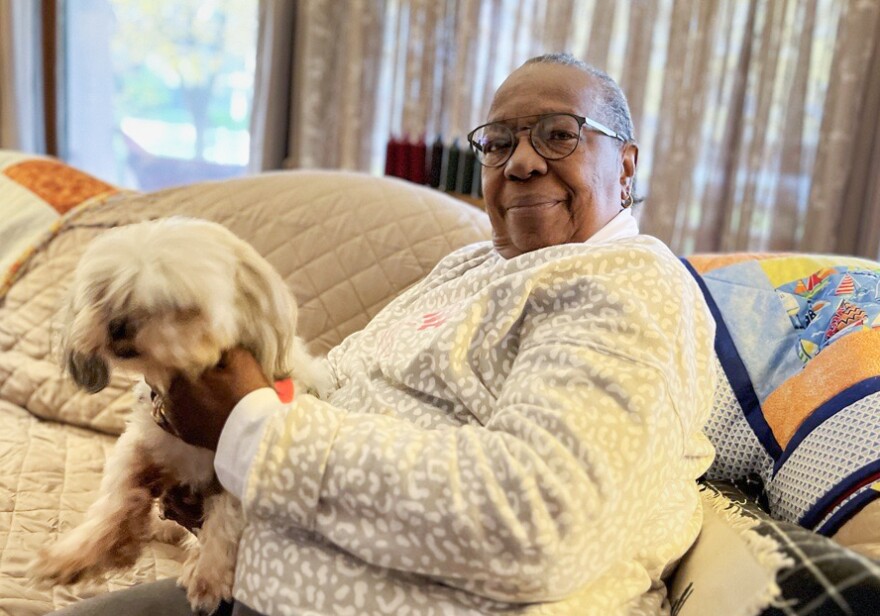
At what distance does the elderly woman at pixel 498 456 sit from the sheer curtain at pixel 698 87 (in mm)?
1980

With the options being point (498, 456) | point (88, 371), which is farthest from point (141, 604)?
point (498, 456)

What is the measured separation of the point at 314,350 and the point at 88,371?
904 mm

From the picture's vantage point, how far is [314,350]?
6.56 feet

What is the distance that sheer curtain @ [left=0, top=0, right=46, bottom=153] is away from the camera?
3887mm

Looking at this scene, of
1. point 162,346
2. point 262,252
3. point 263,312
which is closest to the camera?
point 162,346

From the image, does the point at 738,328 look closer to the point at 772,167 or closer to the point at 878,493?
the point at 878,493

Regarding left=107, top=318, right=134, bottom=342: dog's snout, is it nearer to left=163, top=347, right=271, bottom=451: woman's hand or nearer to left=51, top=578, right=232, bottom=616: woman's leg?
left=163, top=347, right=271, bottom=451: woman's hand

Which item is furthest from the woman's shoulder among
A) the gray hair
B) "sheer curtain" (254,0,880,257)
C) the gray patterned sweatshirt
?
"sheer curtain" (254,0,880,257)

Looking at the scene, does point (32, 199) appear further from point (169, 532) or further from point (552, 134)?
point (552, 134)

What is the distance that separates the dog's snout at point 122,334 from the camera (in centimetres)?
104

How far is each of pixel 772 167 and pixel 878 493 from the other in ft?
6.91

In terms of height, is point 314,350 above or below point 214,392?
below

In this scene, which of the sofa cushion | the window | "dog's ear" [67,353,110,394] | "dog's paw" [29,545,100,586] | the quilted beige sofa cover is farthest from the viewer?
the window

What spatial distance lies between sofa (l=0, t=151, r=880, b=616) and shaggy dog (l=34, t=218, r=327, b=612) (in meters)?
0.18
